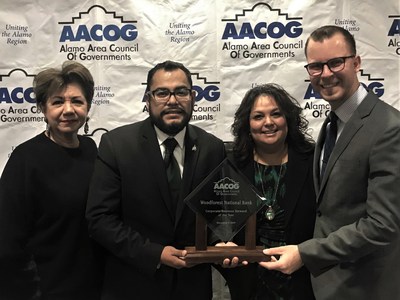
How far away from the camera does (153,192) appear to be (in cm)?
173

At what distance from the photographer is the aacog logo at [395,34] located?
2746 millimetres

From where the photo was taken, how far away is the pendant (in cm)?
184

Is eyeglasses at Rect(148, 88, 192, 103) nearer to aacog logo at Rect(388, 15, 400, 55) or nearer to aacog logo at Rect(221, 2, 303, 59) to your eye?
aacog logo at Rect(221, 2, 303, 59)

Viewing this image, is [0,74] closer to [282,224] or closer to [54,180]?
[54,180]

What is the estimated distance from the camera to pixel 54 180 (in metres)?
1.81

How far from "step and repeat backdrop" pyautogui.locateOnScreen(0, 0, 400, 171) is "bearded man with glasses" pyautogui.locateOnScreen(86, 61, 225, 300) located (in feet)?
3.15

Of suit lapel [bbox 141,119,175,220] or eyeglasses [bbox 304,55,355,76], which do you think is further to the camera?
suit lapel [bbox 141,119,175,220]

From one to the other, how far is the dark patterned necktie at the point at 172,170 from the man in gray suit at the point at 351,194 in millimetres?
444

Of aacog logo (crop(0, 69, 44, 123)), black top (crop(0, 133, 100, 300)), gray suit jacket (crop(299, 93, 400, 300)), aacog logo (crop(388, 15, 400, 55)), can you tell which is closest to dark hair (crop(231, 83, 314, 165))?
gray suit jacket (crop(299, 93, 400, 300))

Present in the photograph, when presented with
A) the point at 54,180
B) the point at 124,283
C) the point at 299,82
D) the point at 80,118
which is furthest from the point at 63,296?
the point at 299,82

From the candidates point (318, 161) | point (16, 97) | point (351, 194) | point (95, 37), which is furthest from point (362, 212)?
point (16, 97)

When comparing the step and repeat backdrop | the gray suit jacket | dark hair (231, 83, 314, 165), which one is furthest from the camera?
the step and repeat backdrop

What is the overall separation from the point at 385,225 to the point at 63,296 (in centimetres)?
135

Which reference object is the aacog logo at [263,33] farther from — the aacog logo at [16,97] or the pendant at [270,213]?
the aacog logo at [16,97]
